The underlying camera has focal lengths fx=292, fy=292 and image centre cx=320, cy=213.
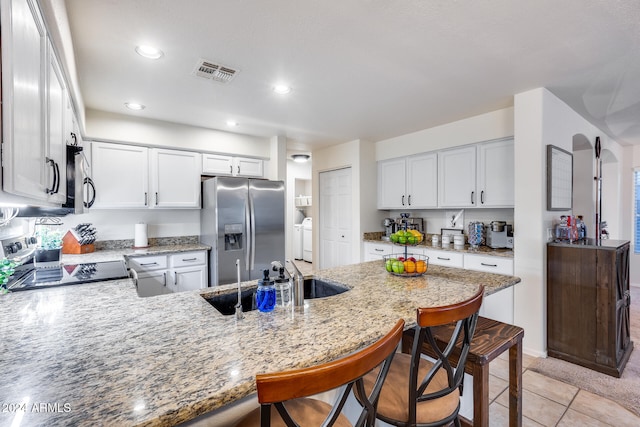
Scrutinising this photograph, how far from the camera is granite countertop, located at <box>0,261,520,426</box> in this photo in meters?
0.66

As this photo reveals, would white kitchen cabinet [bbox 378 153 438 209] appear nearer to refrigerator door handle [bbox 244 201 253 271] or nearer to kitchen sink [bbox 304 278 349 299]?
refrigerator door handle [bbox 244 201 253 271]

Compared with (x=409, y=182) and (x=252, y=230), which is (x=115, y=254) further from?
(x=409, y=182)

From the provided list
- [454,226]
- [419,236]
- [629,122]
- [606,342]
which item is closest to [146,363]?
[419,236]

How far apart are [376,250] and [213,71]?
3070mm

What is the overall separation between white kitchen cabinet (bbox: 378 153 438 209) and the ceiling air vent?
2709 mm

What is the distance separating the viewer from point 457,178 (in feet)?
11.9

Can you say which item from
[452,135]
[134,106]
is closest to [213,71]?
[134,106]

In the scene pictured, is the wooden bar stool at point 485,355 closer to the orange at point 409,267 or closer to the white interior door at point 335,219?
the orange at point 409,267

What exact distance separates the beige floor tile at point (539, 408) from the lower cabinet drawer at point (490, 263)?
1108mm

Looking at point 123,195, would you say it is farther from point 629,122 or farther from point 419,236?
point 629,122

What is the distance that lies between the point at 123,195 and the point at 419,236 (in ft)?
10.5

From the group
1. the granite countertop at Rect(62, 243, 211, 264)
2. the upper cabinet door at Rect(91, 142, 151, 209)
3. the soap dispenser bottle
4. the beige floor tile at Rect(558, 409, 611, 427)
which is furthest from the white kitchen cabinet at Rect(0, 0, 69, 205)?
the beige floor tile at Rect(558, 409, 611, 427)

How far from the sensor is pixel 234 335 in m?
1.01

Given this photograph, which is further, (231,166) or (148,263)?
(231,166)
